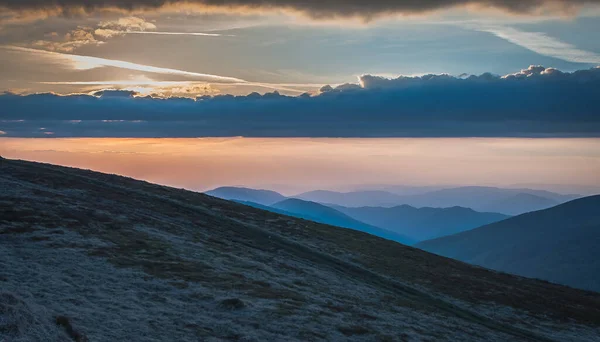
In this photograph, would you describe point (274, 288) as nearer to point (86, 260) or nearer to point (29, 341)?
point (86, 260)

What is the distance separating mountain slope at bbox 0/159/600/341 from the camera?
1708 inches

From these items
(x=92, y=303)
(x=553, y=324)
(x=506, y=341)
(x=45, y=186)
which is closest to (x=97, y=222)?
(x=45, y=186)

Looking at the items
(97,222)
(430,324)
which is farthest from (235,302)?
(97,222)

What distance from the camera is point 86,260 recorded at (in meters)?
58.0

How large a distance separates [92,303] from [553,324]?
61706mm

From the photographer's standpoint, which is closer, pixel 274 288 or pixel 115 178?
pixel 274 288

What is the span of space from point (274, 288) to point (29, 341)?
3130 centimetres

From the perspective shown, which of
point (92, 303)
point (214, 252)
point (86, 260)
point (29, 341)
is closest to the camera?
point (29, 341)

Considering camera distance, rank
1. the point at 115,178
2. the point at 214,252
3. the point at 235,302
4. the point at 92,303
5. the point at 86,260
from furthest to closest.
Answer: the point at 115,178
the point at 214,252
the point at 86,260
the point at 235,302
the point at 92,303

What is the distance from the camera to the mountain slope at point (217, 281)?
142ft

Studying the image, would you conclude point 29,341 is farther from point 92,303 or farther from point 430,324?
point 430,324

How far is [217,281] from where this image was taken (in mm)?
58938

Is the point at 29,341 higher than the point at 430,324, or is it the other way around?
the point at 29,341

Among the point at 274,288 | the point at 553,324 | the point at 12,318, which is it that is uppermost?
the point at 12,318
